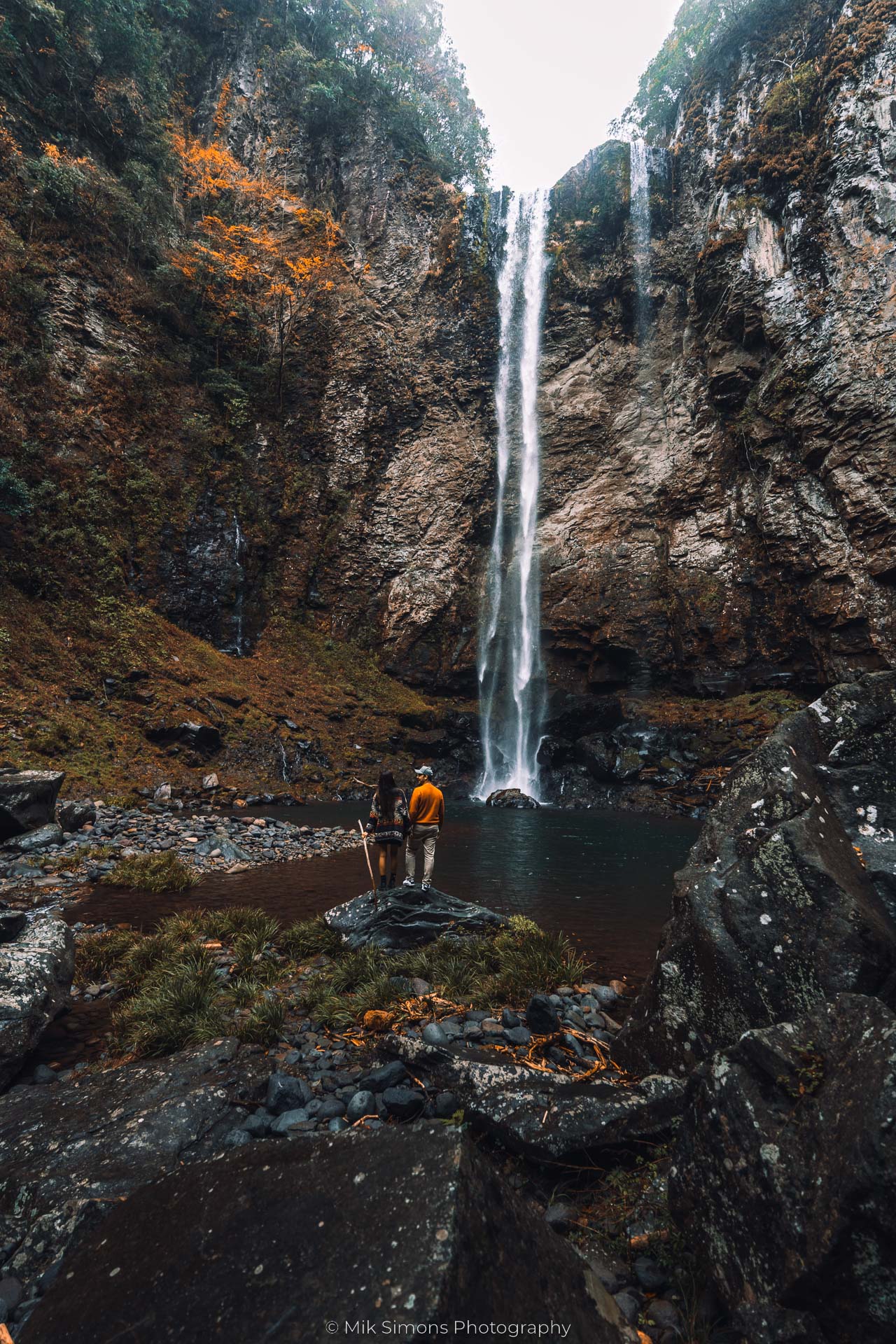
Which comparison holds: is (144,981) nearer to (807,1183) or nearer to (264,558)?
(807,1183)

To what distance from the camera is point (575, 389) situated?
2955 centimetres

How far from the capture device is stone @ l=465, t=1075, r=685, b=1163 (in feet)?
7.82

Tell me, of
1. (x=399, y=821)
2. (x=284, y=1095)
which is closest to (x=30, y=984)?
(x=284, y=1095)

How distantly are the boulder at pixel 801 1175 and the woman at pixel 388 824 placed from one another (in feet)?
18.0

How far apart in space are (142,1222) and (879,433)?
26236mm

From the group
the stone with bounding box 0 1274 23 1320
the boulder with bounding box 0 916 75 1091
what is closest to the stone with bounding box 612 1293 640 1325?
the stone with bounding box 0 1274 23 1320

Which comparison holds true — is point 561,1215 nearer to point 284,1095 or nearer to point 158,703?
point 284,1095

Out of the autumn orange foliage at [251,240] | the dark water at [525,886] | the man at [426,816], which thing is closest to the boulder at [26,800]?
the dark water at [525,886]

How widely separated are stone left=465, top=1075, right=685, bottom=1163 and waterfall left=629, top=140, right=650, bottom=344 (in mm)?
33597

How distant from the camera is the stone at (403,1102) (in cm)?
281

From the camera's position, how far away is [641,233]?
28469 millimetres

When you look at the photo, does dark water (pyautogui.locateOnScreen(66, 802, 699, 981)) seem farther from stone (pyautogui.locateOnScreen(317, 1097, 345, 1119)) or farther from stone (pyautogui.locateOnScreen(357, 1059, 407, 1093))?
stone (pyautogui.locateOnScreen(317, 1097, 345, 1119))

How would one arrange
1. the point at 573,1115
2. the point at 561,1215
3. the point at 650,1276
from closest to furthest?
the point at 650,1276 < the point at 561,1215 < the point at 573,1115

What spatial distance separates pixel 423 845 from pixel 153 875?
13.3 ft
